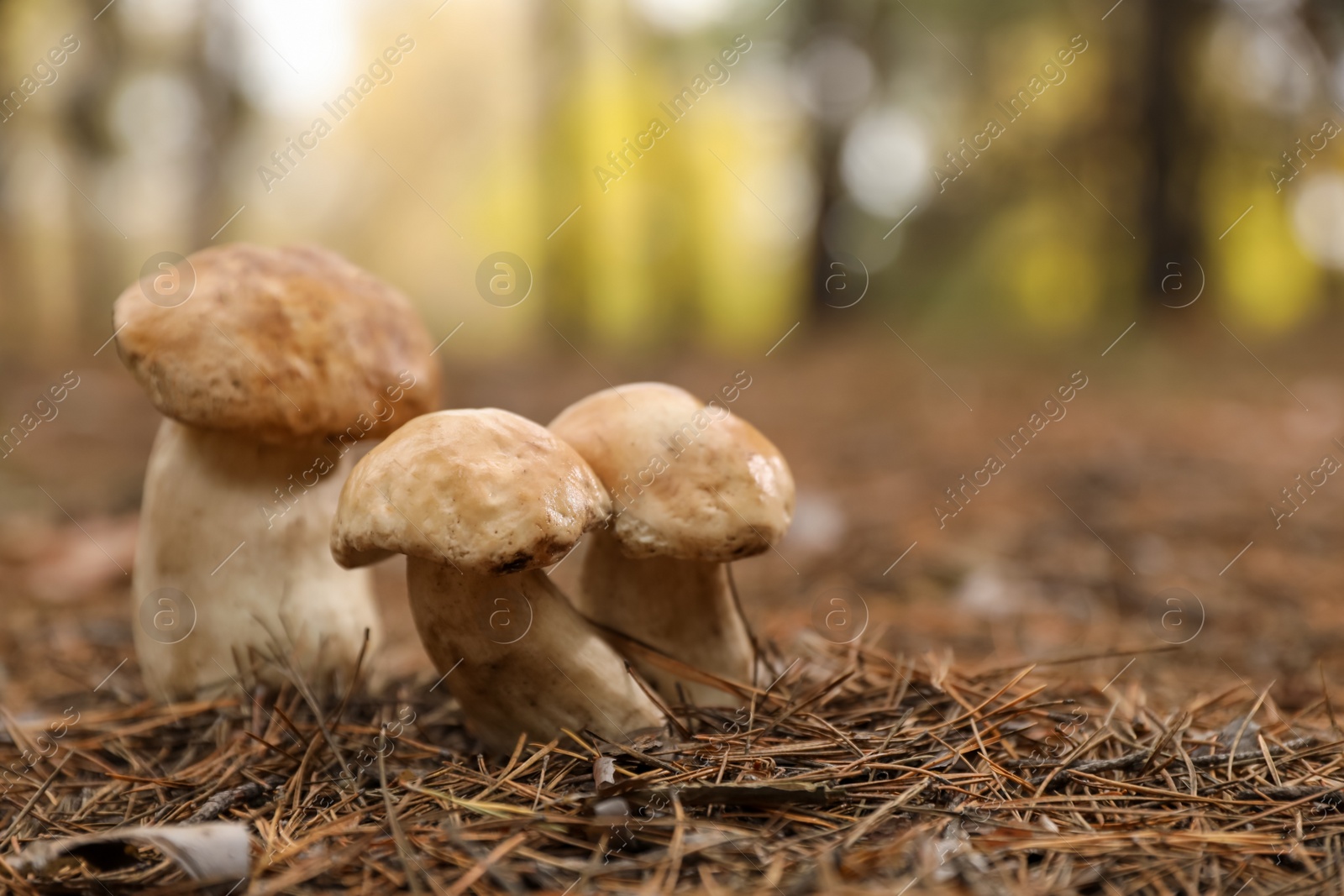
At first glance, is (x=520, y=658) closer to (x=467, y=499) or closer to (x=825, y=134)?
(x=467, y=499)

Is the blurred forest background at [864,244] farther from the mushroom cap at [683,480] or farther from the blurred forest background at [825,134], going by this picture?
the mushroom cap at [683,480]

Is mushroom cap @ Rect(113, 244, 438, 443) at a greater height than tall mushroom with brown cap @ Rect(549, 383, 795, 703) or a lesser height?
greater

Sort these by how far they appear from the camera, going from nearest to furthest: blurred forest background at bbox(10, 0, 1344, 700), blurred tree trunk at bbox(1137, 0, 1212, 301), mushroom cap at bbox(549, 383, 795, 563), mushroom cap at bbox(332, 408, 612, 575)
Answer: mushroom cap at bbox(332, 408, 612, 575) → mushroom cap at bbox(549, 383, 795, 563) → blurred forest background at bbox(10, 0, 1344, 700) → blurred tree trunk at bbox(1137, 0, 1212, 301)

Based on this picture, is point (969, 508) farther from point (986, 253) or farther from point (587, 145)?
point (587, 145)

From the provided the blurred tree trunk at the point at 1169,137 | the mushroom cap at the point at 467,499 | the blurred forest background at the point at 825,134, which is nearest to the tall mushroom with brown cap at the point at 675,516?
the mushroom cap at the point at 467,499

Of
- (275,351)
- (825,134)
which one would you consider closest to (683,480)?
(275,351)

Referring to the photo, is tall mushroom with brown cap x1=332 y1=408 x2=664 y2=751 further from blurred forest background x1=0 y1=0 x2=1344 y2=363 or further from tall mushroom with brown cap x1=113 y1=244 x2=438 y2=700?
blurred forest background x1=0 y1=0 x2=1344 y2=363

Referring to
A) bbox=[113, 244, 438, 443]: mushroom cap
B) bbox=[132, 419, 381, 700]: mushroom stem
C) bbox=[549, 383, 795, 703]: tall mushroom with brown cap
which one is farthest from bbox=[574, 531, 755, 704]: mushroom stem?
bbox=[132, 419, 381, 700]: mushroom stem

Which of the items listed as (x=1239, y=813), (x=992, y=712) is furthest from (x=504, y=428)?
(x=1239, y=813)
